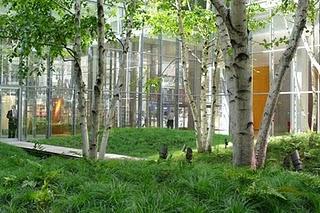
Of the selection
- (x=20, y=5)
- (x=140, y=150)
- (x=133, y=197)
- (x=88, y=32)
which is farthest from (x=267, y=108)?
(x=140, y=150)

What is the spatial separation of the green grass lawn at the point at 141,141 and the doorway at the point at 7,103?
417cm

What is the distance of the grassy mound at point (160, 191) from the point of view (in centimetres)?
A: 388

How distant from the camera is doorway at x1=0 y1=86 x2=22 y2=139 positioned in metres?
21.7

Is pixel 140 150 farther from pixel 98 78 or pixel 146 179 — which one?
pixel 146 179

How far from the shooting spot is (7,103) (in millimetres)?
22000

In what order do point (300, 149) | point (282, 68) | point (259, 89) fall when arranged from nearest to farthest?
point (282, 68)
point (300, 149)
point (259, 89)

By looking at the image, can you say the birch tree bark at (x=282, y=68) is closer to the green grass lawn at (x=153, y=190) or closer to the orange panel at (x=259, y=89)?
the green grass lawn at (x=153, y=190)

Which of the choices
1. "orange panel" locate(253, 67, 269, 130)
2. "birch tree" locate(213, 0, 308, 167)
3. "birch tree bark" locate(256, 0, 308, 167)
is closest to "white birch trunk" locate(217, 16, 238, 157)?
"birch tree" locate(213, 0, 308, 167)

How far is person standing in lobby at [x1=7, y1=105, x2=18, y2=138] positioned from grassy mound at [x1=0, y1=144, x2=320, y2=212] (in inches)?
671

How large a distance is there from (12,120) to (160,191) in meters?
19.0

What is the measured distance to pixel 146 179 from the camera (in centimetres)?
512

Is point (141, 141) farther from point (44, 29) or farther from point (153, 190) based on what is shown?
point (153, 190)

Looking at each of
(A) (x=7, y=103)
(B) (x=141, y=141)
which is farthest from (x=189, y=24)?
(A) (x=7, y=103)

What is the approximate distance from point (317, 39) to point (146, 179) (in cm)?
1939
